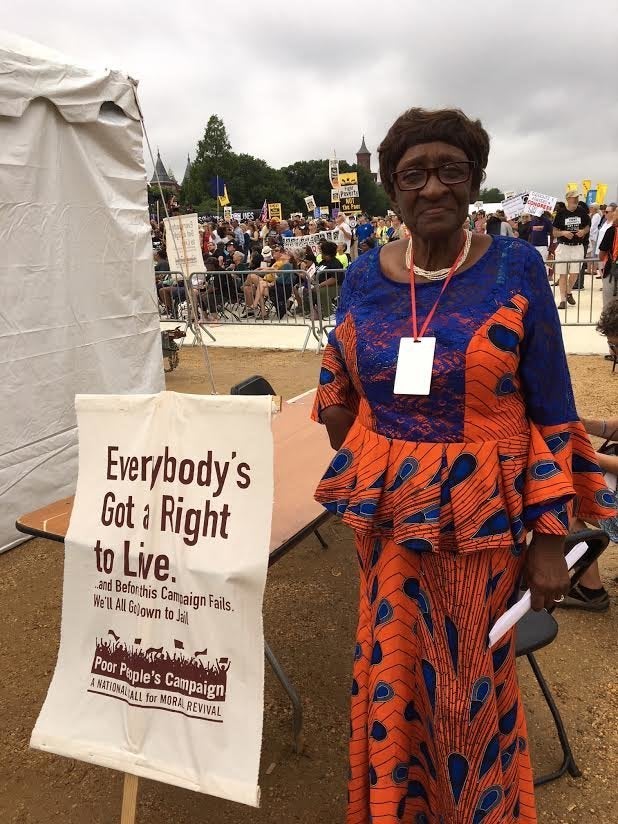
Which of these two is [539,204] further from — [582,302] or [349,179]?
[349,179]

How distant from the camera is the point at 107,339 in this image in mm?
Answer: 4578

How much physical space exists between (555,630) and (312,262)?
11.3m

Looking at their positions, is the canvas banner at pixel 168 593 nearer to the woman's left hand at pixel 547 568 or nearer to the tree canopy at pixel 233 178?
the woman's left hand at pixel 547 568

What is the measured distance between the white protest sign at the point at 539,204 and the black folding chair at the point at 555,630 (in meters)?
13.4

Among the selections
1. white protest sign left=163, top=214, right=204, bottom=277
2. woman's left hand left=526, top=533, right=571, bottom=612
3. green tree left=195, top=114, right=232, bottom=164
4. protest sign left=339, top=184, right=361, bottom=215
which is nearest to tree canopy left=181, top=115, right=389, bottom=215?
green tree left=195, top=114, right=232, bottom=164

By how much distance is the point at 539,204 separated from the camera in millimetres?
13719

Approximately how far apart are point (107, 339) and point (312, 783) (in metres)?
3.41

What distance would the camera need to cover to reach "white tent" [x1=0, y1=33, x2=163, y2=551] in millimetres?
3768

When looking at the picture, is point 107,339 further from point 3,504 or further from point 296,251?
point 296,251

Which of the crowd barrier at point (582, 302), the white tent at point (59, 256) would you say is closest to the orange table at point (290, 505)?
the white tent at point (59, 256)

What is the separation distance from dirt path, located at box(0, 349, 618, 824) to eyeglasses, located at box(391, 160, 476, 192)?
2.00 meters

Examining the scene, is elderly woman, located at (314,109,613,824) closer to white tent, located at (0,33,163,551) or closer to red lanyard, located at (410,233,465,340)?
red lanyard, located at (410,233,465,340)

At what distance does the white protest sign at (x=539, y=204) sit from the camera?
13.7 meters

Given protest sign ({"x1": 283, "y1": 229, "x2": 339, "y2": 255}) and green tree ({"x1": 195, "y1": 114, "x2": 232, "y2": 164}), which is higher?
green tree ({"x1": 195, "y1": 114, "x2": 232, "y2": 164})
